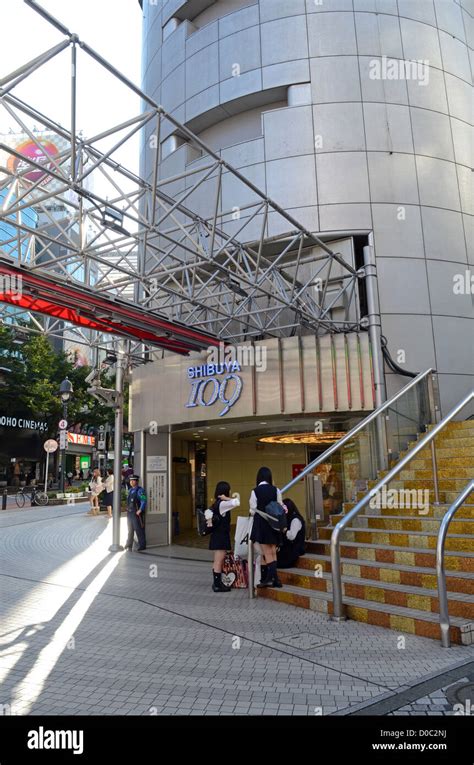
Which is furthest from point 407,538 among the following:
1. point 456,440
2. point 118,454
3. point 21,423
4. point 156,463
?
point 21,423

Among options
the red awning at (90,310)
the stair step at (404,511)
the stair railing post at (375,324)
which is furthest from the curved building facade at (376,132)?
the stair step at (404,511)

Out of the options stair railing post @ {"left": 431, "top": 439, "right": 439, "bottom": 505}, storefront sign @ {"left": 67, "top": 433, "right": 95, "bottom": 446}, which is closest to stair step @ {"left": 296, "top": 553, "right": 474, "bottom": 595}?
stair railing post @ {"left": 431, "top": 439, "right": 439, "bottom": 505}

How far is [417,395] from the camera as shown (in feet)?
38.3

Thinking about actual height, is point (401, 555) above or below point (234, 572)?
above

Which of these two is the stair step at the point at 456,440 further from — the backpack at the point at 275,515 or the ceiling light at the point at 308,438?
the ceiling light at the point at 308,438

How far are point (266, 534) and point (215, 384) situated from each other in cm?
567

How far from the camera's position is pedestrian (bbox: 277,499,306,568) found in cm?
806

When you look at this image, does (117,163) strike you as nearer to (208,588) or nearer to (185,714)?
(208,588)

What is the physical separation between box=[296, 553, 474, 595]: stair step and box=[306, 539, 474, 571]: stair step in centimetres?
8

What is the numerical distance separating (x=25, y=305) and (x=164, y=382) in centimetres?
525

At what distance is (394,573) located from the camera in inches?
258

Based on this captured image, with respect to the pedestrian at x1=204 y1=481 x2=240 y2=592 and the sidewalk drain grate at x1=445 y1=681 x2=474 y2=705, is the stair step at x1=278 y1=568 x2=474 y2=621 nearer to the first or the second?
the pedestrian at x1=204 y1=481 x2=240 y2=592

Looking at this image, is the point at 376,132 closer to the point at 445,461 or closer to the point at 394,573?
the point at 445,461
